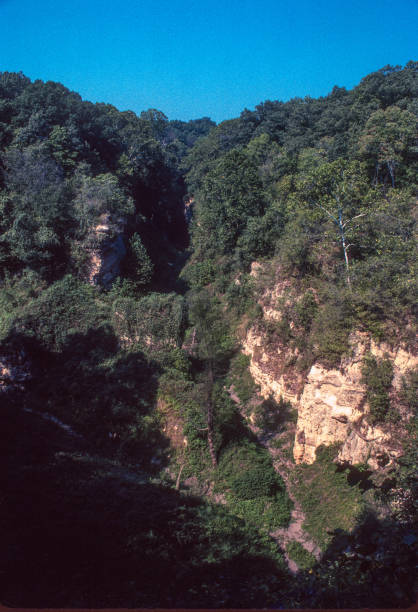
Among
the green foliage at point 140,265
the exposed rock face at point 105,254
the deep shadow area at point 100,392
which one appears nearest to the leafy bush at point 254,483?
the deep shadow area at point 100,392

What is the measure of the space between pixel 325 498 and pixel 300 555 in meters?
2.03

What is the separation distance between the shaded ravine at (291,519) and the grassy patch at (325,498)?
212 millimetres

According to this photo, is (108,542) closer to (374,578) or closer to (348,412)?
(374,578)

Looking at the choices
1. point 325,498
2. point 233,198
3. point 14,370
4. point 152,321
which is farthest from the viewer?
point 233,198

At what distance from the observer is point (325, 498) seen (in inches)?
481

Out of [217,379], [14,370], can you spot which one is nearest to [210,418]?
[217,379]

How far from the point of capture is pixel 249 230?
78.5 feet

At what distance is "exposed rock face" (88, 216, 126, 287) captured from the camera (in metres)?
24.1

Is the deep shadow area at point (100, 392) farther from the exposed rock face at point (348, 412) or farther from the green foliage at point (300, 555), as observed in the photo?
the exposed rock face at point (348, 412)

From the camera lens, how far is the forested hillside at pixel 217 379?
7004 millimetres

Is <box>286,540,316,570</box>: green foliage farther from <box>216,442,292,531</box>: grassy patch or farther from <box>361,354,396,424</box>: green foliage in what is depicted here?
<box>361,354,396,424</box>: green foliage

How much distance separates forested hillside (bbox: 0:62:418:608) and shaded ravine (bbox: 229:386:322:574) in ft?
0.20

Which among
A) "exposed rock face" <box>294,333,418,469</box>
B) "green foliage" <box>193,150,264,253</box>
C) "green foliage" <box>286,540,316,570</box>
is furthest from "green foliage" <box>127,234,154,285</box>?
"green foliage" <box>286,540,316,570</box>

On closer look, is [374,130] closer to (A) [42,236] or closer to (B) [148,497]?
(A) [42,236]
